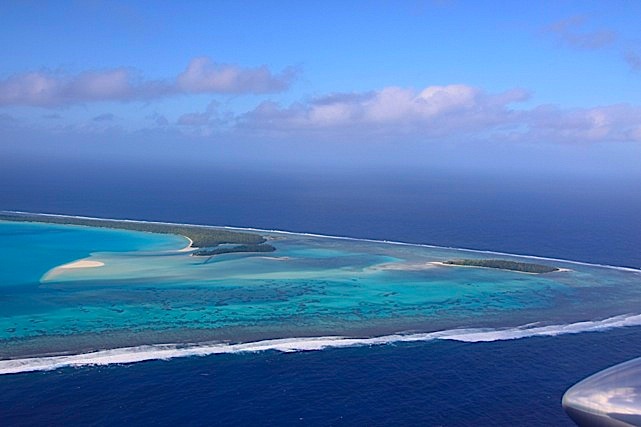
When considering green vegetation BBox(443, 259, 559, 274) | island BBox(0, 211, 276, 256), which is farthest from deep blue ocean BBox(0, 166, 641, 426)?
island BBox(0, 211, 276, 256)

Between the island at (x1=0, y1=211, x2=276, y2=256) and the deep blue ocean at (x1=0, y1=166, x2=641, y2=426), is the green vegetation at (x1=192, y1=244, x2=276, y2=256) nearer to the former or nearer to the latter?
the island at (x1=0, y1=211, x2=276, y2=256)

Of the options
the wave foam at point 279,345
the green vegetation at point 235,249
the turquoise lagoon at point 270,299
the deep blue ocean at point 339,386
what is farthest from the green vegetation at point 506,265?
the deep blue ocean at point 339,386

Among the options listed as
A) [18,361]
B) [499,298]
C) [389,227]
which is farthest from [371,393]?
[389,227]

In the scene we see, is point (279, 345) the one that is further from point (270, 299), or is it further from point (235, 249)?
point (235, 249)

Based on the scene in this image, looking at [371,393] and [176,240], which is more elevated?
[176,240]

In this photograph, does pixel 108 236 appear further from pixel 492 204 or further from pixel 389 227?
pixel 492 204

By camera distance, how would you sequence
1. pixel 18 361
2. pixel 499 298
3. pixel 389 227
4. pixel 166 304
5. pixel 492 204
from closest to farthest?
pixel 18 361 → pixel 166 304 → pixel 499 298 → pixel 389 227 → pixel 492 204
